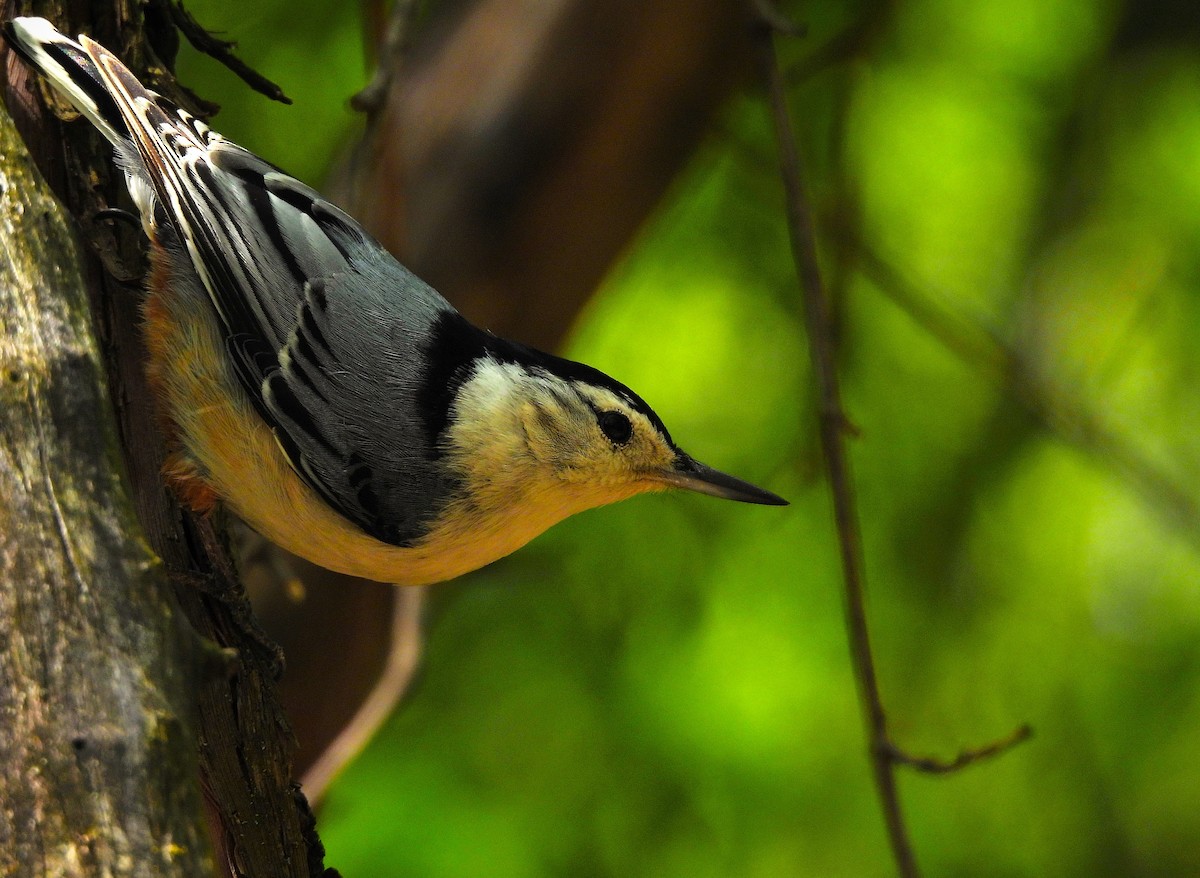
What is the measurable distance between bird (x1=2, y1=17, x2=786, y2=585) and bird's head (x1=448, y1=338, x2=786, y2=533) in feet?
0.05

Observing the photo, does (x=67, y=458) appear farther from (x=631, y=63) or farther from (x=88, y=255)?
(x=631, y=63)

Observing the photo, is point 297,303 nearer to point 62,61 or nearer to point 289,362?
point 289,362

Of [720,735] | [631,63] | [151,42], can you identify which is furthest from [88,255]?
[720,735]

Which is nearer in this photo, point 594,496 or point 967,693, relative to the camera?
point 594,496

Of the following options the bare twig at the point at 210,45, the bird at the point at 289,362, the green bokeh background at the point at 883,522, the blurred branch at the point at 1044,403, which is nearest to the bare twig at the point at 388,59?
the bare twig at the point at 210,45

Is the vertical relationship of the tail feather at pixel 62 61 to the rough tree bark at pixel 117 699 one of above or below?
above

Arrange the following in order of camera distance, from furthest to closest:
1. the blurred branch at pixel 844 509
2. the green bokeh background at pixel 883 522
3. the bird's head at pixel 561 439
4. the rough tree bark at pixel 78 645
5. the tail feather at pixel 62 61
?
the green bokeh background at pixel 883 522 < the blurred branch at pixel 844 509 < the bird's head at pixel 561 439 < the tail feather at pixel 62 61 < the rough tree bark at pixel 78 645

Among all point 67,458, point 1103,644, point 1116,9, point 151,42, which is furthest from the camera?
point 1116,9

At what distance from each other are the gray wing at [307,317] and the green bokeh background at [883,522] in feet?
3.85

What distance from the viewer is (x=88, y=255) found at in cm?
197

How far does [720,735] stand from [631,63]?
1696 mm

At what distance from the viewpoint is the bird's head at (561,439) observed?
85.4 inches

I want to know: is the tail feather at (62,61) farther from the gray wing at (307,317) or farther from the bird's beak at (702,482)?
the bird's beak at (702,482)

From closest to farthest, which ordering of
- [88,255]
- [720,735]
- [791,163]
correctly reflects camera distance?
[88,255], [791,163], [720,735]
